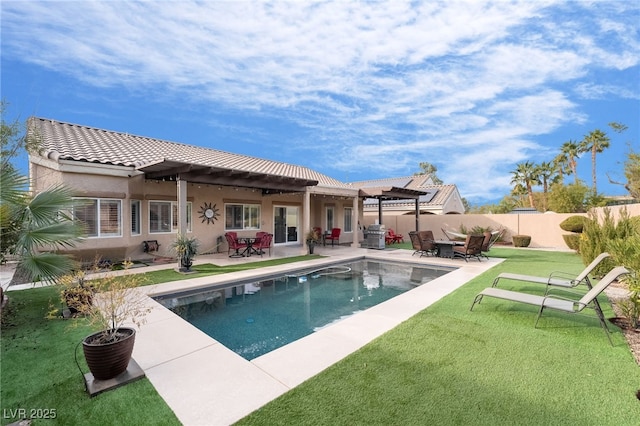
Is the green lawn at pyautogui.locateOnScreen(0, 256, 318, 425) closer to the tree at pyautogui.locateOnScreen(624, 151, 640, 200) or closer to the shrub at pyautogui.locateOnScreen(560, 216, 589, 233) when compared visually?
the tree at pyautogui.locateOnScreen(624, 151, 640, 200)

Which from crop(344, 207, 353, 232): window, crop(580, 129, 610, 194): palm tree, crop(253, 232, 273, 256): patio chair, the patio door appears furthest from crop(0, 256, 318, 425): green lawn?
crop(580, 129, 610, 194): palm tree

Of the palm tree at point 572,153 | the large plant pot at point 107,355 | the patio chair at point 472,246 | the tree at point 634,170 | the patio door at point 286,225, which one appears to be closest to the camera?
the large plant pot at point 107,355

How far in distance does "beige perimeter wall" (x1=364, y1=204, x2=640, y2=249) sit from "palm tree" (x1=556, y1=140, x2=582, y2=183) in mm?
23564

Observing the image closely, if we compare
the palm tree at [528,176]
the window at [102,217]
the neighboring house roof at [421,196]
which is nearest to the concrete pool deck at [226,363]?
the window at [102,217]

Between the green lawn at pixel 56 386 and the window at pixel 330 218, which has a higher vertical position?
the window at pixel 330 218

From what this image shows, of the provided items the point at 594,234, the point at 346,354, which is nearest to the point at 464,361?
the point at 346,354

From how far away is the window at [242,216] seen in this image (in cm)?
1445

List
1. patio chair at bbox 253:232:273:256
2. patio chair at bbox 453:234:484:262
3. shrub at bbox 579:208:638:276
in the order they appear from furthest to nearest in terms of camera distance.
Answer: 1. patio chair at bbox 253:232:273:256
2. patio chair at bbox 453:234:484:262
3. shrub at bbox 579:208:638:276

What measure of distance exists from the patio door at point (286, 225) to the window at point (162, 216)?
16.9 feet

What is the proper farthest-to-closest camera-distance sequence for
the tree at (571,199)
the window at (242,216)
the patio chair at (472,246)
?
the tree at (571,199) → the window at (242,216) → the patio chair at (472,246)

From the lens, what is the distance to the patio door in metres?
16.9

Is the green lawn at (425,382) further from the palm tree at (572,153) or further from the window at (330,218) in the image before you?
the palm tree at (572,153)

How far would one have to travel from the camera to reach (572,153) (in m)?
35.3

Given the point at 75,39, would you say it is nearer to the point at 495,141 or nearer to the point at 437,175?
the point at 495,141
